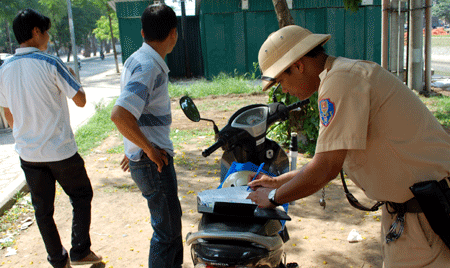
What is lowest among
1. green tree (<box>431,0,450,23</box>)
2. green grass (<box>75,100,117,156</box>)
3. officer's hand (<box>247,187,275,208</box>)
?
green grass (<box>75,100,117,156</box>)

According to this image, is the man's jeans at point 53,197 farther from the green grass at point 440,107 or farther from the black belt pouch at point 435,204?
the green grass at point 440,107

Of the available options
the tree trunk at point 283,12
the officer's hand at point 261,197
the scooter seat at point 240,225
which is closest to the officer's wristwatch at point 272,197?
the officer's hand at point 261,197

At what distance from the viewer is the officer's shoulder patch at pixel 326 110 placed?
163cm

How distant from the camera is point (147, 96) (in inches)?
99.1

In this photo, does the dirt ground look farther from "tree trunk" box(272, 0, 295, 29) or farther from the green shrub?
"tree trunk" box(272, 0, 295, 29)

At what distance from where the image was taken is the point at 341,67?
1.67 metres

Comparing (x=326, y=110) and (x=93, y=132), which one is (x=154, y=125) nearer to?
(x=326, y=110)

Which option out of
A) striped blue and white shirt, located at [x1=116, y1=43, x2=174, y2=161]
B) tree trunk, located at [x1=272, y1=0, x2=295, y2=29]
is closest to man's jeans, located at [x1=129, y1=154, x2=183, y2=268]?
striped blue and white shirt, located at [x1=116, y1=43, x2=174, y2=161]

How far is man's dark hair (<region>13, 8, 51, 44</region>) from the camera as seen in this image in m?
3.12

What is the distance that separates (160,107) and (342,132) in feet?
4.58

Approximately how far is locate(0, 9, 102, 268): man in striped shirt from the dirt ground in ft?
2.58

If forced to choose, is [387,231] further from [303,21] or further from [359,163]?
[303,21]

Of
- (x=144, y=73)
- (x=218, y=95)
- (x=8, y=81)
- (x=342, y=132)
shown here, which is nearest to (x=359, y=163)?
(x=342, y=132)

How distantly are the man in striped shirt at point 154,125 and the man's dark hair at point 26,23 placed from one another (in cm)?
101
